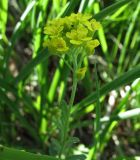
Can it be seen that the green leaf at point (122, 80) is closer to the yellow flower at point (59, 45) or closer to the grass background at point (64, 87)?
the grass background at point (64, 87)

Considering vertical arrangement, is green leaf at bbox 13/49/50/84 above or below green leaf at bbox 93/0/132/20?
below

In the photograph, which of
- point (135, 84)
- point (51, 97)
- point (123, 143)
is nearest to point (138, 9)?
point (135, 84)

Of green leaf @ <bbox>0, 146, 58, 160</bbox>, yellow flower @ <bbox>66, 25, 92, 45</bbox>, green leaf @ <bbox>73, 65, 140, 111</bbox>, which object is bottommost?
green leaf @ <bbox>0, 146, 58, 160</bbox>

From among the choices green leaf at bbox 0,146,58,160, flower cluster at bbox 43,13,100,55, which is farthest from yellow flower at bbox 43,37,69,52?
green leaf at bbox 0,146,58,160

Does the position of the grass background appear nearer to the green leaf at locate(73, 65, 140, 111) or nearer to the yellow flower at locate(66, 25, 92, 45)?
the green leaf at locate(73, 65, 140, 111)

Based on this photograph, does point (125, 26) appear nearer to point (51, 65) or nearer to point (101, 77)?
point (101, 77)

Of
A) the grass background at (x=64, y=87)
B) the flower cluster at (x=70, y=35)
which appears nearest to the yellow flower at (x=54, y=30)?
the flower cluster at (x=70, y=35)

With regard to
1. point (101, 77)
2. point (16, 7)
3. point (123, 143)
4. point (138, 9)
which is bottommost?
point (123, 143)
